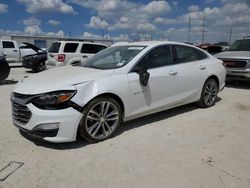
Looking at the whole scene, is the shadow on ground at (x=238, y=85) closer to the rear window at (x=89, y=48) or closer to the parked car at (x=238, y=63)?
the parked car at (x=238, y=63)

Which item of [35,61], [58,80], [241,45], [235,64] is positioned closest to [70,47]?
[35,61]

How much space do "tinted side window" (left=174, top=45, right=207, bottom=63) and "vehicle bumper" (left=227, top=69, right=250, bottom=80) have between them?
3.15 m

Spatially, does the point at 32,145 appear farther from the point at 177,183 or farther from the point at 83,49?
the point at 83,49

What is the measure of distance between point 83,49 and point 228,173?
9577mm

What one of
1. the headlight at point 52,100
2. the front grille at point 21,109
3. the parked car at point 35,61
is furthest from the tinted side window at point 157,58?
the parked car at point 35,61

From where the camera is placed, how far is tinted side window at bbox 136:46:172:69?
4.72 m

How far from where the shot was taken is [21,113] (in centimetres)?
386

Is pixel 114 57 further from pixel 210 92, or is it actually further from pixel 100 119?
pixel 210 92

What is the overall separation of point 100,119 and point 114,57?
55.2 inches

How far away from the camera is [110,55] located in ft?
16.8

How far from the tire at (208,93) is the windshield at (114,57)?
203 centimetres

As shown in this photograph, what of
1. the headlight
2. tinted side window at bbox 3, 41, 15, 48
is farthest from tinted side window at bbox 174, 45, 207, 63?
tinted side window at bbox 3, 41, 15, 48

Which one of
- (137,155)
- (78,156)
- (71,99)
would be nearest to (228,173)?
(137,155)

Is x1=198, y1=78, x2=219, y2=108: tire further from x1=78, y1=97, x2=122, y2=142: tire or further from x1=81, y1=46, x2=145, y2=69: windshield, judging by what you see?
x1=78, y1=97, x2=122, y2=142: tire
